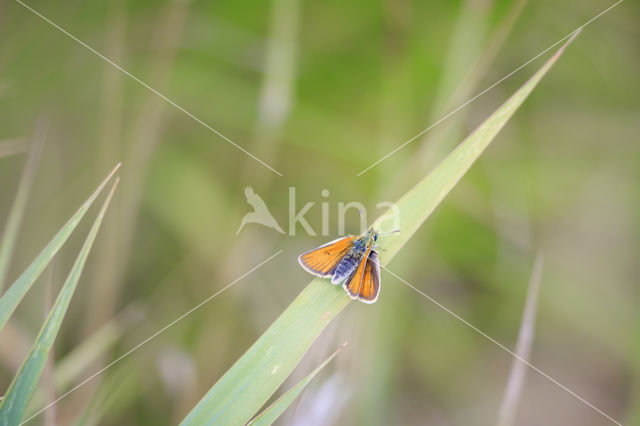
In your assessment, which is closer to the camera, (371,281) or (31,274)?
(31,274)

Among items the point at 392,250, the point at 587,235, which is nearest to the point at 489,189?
the point at 587,235

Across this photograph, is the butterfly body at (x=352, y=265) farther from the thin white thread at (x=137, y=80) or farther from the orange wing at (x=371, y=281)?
the thin white thread at (x=137, y=80)

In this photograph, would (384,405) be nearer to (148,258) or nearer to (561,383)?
(561,383)

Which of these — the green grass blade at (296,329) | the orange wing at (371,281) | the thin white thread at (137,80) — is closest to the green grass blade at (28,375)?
the green grass blade at (296,329)

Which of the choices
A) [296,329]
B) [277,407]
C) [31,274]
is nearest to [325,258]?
[296,329]

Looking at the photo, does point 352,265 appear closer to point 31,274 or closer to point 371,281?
point 371,281

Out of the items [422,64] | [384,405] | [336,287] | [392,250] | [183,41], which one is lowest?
[384,405]

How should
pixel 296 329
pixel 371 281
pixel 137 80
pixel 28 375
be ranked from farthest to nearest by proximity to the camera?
pixel 137 80 → pixel 371 281 → pixel 296 329 → pixel 28 375
